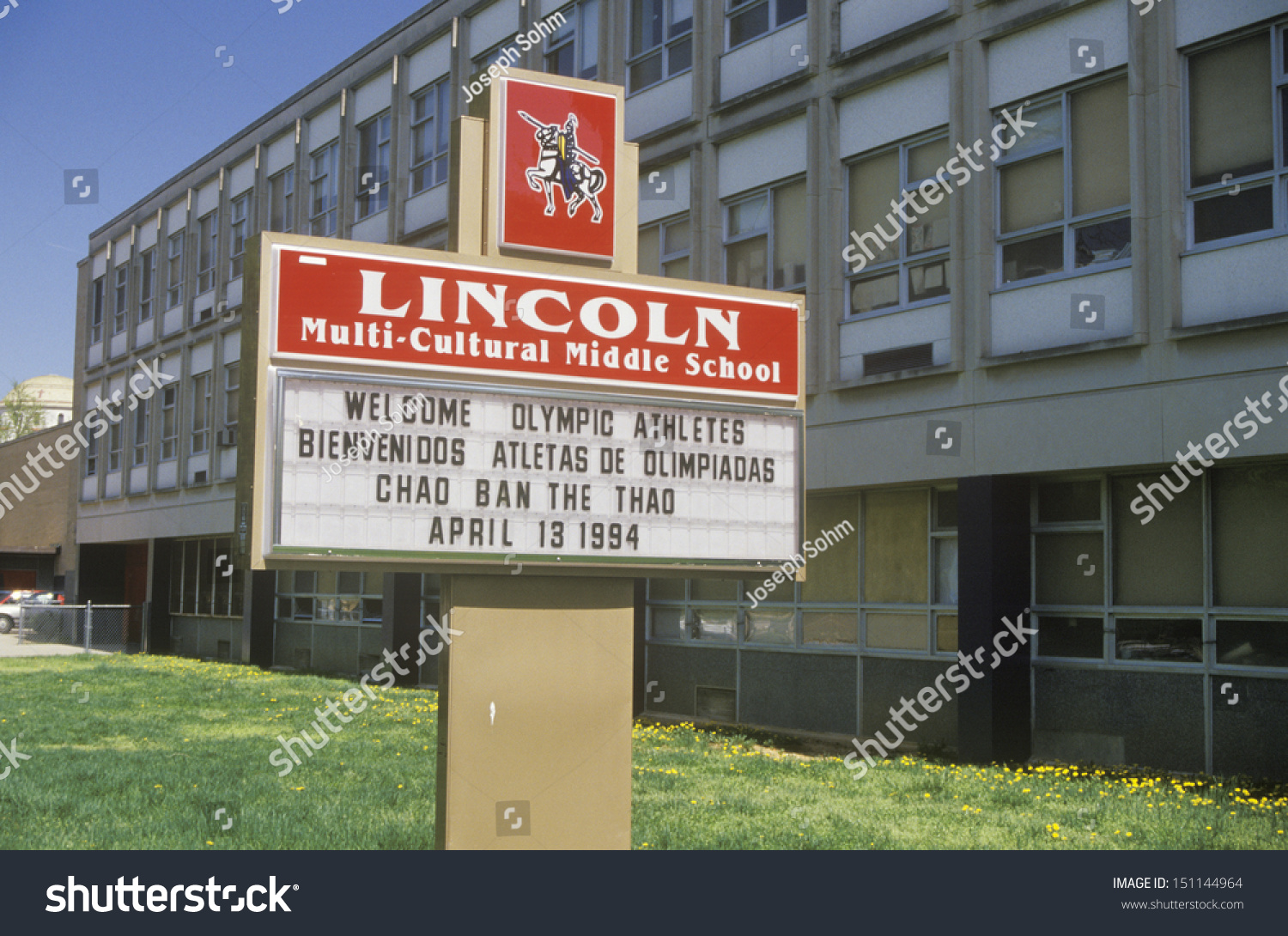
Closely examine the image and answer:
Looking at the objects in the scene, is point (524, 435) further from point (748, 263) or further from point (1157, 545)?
point (748, 263)

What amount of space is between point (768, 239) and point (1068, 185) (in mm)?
4983

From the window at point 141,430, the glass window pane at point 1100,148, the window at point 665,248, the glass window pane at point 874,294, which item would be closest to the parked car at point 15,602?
the window at point 141,430

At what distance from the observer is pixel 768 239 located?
59.2 feet

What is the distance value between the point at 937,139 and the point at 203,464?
25.2 metres

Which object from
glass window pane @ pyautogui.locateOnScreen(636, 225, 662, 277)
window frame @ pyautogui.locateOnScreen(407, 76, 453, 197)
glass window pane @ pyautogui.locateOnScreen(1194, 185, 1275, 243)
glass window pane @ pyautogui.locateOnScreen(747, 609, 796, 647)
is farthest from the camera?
window frame @ pyautogui.locateOnScreen(407, 76, 453, 197)

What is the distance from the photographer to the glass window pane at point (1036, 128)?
46.9 feet

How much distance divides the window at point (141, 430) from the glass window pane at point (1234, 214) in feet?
110

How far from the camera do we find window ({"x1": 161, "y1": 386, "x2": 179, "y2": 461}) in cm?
3691

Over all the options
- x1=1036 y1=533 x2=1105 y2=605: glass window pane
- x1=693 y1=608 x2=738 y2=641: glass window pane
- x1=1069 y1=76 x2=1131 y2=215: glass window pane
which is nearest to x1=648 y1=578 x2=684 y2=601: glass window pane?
x1=693 y1=608 x2=738 y2=641: glass window pane

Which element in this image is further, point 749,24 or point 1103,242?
point 749,24

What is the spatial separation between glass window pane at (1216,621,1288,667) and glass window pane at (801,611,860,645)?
5.10m

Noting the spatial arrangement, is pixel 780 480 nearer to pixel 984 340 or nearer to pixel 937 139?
pixel 984 340

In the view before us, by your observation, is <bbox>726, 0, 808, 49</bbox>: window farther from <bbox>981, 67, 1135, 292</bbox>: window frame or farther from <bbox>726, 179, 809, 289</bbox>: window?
<bbox>981, 67, 1135, 292</bbox>: window frame

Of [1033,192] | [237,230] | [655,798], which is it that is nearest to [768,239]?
[1033,192]
